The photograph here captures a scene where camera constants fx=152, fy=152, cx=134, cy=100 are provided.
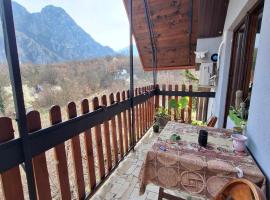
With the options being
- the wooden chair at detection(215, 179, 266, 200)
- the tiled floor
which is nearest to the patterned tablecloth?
the wooden chair at detection(215, 179, 266, 200)

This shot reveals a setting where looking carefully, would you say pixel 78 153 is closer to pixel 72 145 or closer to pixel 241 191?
pixel 72 145

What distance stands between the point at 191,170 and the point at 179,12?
3044 mm

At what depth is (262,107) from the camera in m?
0.98

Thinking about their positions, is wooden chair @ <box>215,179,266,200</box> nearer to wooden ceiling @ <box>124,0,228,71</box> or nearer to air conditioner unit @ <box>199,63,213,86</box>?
air conditioner unit @ <box>199,63,213,86</box>

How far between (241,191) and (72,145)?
4.20 ft

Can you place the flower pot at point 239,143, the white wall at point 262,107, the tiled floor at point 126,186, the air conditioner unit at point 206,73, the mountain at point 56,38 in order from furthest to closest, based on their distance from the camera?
the air conditioner unit at point 206,73 < the mountain at point 56,38 < the tiled floor at point 126,186 < the flower pot at point 239,143 < the white wall at point 262,107

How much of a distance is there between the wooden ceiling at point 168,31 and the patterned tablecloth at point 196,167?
106 inches

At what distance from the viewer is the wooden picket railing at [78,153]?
962 mm

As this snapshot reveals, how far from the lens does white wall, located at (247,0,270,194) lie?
2.98ft

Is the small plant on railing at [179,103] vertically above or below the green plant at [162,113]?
above

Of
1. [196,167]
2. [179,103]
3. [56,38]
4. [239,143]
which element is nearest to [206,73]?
[179,103]

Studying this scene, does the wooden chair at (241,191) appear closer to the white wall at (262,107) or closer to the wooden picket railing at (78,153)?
the white wall at (262,107)

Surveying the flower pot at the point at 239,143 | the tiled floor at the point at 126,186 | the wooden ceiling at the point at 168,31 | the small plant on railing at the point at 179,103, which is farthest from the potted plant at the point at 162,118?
the flower pot at the point at 239,143

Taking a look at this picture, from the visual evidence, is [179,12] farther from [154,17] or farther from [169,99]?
[169,99]
